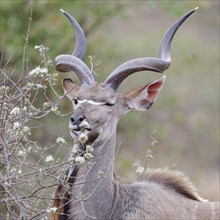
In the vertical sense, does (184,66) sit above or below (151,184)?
above

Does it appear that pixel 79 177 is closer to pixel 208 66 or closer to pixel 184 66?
pixel 184 66

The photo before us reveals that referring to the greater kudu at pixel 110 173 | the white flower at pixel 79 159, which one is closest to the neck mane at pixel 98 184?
the greater kudu at pixel 110 173

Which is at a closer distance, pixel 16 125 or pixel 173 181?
pixel 16 125

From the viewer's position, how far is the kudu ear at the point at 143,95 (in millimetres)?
6199

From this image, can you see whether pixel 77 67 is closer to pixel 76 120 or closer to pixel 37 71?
pixel 76 120

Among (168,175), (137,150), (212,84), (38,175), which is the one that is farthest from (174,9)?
(212,84)

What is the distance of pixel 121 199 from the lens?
610cm

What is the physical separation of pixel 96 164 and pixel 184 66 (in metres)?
4.84

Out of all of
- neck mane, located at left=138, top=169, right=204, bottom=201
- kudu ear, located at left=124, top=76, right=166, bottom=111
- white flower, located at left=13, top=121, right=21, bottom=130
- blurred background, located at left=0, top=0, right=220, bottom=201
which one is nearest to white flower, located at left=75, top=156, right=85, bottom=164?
white flower, located at left=13, top=121, right=21, bottom=130

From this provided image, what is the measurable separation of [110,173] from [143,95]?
0.55 meters

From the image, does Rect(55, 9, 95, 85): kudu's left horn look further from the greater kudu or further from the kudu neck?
the kudu neck

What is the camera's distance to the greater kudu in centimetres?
583

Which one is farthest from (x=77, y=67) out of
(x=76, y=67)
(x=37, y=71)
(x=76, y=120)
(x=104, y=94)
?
(x=37, y=71)

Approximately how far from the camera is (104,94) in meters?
5.95
